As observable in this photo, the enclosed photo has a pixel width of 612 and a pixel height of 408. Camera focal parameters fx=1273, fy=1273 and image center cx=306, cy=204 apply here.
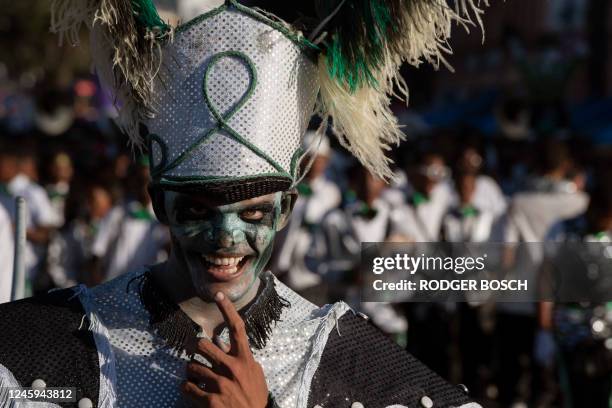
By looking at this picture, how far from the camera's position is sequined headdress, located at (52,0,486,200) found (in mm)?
3336

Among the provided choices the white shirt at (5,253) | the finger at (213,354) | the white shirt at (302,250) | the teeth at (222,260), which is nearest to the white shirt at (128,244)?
the white shirt at (302,250)

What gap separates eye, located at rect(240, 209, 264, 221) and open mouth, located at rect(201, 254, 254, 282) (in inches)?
4.2

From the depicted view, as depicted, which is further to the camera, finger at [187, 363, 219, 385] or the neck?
the neck

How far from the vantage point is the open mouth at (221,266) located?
335cm

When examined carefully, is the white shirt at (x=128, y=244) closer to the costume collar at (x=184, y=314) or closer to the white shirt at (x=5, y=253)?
the white shirt at (x=5, y=253)

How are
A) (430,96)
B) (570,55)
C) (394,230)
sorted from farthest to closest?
(430,96) → (570,55) → (394,230)

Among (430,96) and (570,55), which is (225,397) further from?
(430,96)

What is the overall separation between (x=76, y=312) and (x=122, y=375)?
0.78 feet

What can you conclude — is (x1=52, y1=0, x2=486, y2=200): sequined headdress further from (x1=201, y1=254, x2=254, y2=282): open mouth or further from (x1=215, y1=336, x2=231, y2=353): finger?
(x1=215, y1=336, x2=231, y2=353): finger

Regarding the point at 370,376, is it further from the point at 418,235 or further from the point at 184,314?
the point at 418,235

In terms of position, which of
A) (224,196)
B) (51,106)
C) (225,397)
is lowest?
(225,397)

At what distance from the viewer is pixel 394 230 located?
9.08 m

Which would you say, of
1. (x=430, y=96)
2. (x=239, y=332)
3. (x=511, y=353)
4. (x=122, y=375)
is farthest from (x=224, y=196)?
(x=430, y=96)

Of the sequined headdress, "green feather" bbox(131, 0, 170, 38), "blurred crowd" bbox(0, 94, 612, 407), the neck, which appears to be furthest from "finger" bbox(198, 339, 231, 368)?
"blurred crowd" bbox(0, 94, 612, 407)
